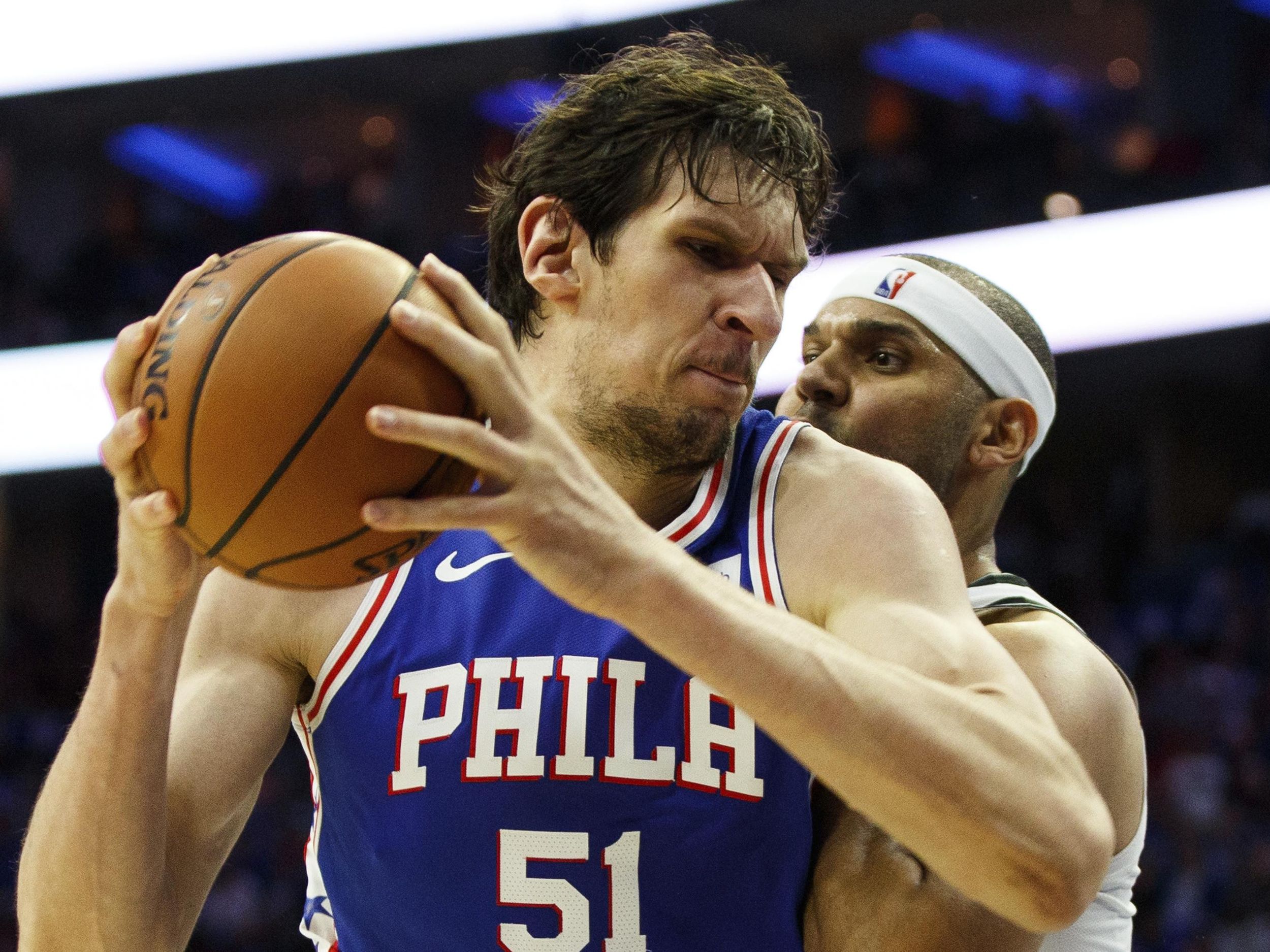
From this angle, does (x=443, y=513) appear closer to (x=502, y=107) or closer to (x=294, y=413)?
(x=294, y=413)

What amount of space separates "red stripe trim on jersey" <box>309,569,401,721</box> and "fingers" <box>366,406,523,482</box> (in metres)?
0.86

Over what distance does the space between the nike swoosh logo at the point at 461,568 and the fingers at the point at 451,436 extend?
2.97ft

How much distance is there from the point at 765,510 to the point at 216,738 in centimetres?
101

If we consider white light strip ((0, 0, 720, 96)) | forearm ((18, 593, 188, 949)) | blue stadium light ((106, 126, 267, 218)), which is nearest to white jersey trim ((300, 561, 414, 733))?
forearm ((18, 593, 188, 949))

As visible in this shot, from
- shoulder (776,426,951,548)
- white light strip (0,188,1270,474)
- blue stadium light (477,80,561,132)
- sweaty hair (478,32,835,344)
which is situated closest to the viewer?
shoulder (776,426,951,548)

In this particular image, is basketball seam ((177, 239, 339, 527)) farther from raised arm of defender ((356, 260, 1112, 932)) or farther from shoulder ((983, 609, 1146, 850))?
shoulder ((983, 609, 1146, 850))

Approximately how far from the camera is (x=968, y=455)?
3275 mm

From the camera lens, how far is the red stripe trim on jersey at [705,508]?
253 centimetres

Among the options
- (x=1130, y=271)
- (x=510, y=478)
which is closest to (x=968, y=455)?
(x=510, y=478)

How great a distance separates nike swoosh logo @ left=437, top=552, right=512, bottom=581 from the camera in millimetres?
2555

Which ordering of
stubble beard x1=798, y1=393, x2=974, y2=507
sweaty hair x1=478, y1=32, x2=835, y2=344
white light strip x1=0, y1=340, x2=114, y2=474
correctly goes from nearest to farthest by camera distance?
1. sweaty hair x1=478, y1=32, x2=835, y2=344
2. stubble beard x1=798, y1=393, x2=974, y2=507
3. white light strip x1=0, y1=340, x2=114, y2=474

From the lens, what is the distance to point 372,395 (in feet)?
5.90

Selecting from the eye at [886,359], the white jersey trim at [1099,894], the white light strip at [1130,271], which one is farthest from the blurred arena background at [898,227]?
the eye at [886,359]

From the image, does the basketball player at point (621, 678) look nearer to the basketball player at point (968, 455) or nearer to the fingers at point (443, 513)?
the fingers at point (443, 513)
